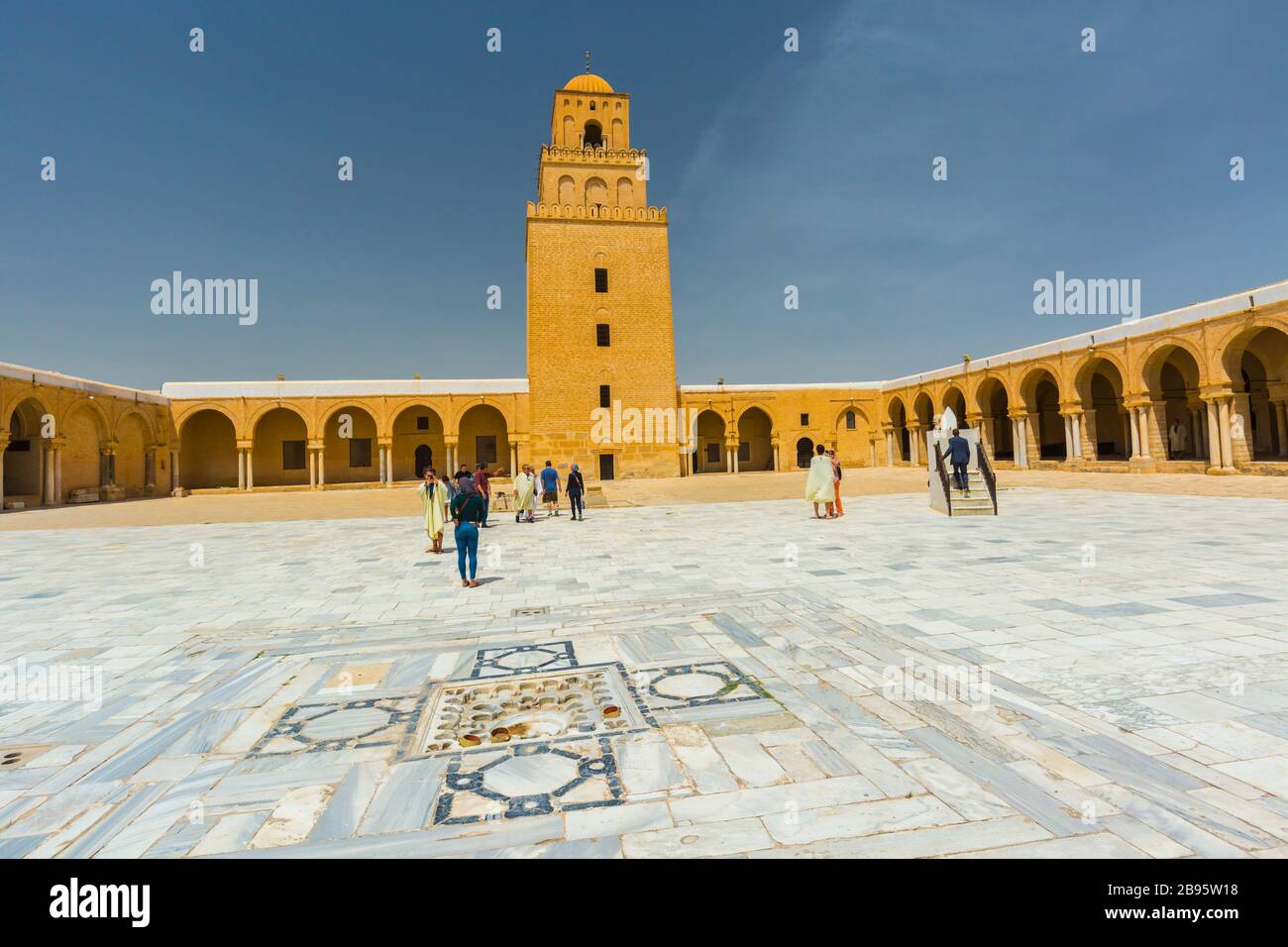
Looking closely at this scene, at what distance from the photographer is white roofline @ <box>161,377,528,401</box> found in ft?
→ 84.3

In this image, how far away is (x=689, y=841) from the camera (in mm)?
1900

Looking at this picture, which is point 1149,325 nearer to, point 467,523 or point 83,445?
point 467,523

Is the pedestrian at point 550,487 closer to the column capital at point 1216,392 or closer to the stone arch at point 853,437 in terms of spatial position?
the column capital at point 1216,392

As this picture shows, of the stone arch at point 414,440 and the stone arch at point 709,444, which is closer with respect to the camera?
the stone arch at point 414,440

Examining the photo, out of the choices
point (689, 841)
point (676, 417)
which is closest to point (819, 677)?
point (689, 841)

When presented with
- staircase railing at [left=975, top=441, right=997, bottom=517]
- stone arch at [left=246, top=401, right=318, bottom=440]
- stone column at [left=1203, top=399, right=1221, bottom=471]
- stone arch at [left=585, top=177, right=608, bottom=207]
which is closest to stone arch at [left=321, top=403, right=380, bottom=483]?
stone arch at [left=246, top=401, right=318, bottom=440]

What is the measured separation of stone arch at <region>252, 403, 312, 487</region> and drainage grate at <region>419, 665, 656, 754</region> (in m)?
28.3

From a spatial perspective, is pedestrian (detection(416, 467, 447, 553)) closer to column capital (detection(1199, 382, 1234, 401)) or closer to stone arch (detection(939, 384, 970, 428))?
column capital (detection(1199, 382, 1234, 401))

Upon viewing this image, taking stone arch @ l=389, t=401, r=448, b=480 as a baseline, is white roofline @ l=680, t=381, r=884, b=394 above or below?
above

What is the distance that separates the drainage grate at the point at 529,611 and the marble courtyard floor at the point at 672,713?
1.5 inches

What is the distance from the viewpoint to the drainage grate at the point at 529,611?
5098 millimetres

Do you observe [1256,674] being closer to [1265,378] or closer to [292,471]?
[1265,378]

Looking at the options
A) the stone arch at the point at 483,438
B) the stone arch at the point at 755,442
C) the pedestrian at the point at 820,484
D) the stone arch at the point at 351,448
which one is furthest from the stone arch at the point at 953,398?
the stone arch at the point at 351,448

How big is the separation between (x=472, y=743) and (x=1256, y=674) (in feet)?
13.1
